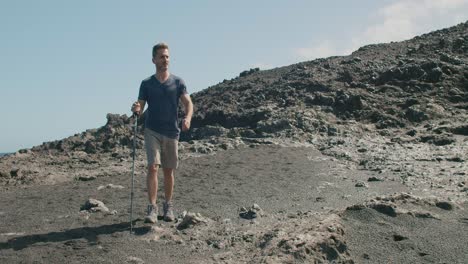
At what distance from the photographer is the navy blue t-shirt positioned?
18.1 ft

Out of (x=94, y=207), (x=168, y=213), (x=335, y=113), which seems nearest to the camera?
(x=168, y=213)

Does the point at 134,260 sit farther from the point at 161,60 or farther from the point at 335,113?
the point at 335,113

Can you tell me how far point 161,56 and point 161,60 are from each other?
0.04 m

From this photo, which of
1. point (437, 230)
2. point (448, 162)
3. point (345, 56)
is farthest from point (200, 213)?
point (345, 56)

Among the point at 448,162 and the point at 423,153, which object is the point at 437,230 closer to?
the point at 448,162

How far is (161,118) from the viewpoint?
5523 millimetres

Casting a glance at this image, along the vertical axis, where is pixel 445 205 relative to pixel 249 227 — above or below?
above

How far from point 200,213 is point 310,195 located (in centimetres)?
176

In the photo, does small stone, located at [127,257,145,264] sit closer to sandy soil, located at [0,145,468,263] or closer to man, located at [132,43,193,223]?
sandy soil, located at [0,145,468,263]

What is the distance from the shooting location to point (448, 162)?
875 centimetres

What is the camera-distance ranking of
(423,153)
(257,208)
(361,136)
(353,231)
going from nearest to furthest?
(353,231), (257,208), (423,153), (361,136)

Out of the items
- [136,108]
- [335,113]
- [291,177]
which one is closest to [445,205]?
[291,177]

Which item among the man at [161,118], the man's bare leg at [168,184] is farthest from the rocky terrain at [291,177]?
the man at [161,118]

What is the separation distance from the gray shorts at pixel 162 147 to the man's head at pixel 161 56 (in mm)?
718
